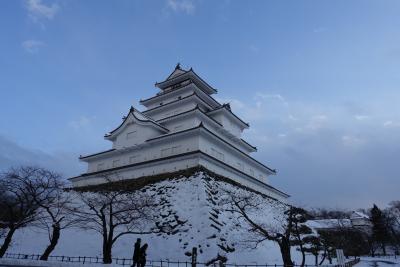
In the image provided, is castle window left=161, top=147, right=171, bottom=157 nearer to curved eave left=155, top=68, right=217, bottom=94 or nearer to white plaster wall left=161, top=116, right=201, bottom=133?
white plaster wall left=161, top=116, right=201, bottom=133

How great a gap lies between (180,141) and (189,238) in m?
13.2

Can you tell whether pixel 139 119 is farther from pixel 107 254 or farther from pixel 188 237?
pixel 107 254

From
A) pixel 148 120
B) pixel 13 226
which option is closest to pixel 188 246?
pixel 13 226

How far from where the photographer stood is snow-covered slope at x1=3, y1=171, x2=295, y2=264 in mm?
18109

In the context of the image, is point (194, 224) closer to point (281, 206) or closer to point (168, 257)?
point (168, 257)

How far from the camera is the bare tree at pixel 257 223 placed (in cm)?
1517

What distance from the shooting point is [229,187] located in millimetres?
27188

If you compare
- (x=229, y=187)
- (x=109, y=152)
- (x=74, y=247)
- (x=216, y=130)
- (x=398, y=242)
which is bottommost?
(x=398, y=242)

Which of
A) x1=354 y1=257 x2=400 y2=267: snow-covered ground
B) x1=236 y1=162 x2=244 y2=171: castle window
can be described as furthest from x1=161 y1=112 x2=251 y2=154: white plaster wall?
x1=354 y1=257 x2=400 y2=267: snow-covered ground

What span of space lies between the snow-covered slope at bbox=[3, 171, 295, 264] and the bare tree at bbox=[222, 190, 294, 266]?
0.67 metres

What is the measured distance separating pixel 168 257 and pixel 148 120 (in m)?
18.7

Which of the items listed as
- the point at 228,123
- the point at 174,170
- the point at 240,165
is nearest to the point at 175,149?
the point at 174,170

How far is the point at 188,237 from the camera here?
18.8 meters

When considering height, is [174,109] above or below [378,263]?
above
